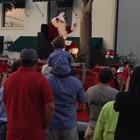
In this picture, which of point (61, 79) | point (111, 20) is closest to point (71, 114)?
point (61, 79)

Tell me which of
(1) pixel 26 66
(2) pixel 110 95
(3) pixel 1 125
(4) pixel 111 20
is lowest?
(3) pixel 1 125

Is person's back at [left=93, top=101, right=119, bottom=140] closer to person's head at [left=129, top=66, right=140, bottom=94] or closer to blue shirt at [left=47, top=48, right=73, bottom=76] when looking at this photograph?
person's head at [left=129, top=66, right=140, bottom=94]

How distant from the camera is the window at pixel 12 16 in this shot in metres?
21.9

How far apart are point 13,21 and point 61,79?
1745 cm

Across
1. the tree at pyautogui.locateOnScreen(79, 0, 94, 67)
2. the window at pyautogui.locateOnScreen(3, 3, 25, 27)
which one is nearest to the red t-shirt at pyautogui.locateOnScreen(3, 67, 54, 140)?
the tree at pyautogui.locateOnScreen(79, 0, 94, 67)

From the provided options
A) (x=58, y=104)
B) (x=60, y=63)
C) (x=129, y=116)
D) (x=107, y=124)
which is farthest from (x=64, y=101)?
(x=129, y=116)

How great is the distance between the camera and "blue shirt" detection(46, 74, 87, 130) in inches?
205

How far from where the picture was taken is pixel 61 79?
5.31 meters

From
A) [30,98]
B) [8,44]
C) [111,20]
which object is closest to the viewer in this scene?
[30,98]

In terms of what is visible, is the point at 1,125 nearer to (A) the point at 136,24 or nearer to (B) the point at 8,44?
(A) the point at 136,24

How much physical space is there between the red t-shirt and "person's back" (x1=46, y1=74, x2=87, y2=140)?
679mm

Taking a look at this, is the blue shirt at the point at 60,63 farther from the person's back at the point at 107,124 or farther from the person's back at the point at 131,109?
the person's back at the point at 131,109

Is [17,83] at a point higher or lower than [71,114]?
higher

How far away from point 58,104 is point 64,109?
0.33ft
